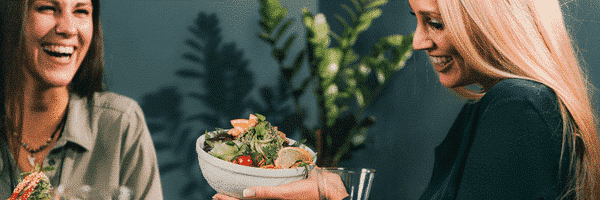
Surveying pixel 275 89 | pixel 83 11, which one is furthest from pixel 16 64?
pixel 275 89

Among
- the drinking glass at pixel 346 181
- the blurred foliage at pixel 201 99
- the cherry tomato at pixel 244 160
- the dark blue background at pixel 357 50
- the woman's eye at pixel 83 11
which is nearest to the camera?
the drinking glass at pixel 346 181

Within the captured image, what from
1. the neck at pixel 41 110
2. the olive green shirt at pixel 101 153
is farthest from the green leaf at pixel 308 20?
the neck at pixel 41 110

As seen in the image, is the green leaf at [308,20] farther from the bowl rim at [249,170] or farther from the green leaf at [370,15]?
the bowl rim at [249,170]

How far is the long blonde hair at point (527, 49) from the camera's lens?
2.25 feet

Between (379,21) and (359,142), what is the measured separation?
72cm

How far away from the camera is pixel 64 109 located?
3.93 ft

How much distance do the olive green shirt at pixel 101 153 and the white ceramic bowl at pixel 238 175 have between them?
1.63 ft

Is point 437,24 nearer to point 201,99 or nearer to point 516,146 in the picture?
point 516,146

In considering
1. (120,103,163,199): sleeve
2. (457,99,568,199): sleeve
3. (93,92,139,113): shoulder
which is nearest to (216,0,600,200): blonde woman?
(457,99,568,199): sleeve

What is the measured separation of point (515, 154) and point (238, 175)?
0.50m

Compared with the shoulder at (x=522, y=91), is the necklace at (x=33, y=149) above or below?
below

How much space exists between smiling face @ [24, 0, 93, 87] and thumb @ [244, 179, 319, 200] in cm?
71

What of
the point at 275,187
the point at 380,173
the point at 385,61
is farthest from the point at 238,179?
the point at 380,173

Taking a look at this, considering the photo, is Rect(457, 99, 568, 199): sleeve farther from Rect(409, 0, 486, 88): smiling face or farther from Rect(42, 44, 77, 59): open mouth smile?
Rect(42, 44, 77, 59): open mouth smile
